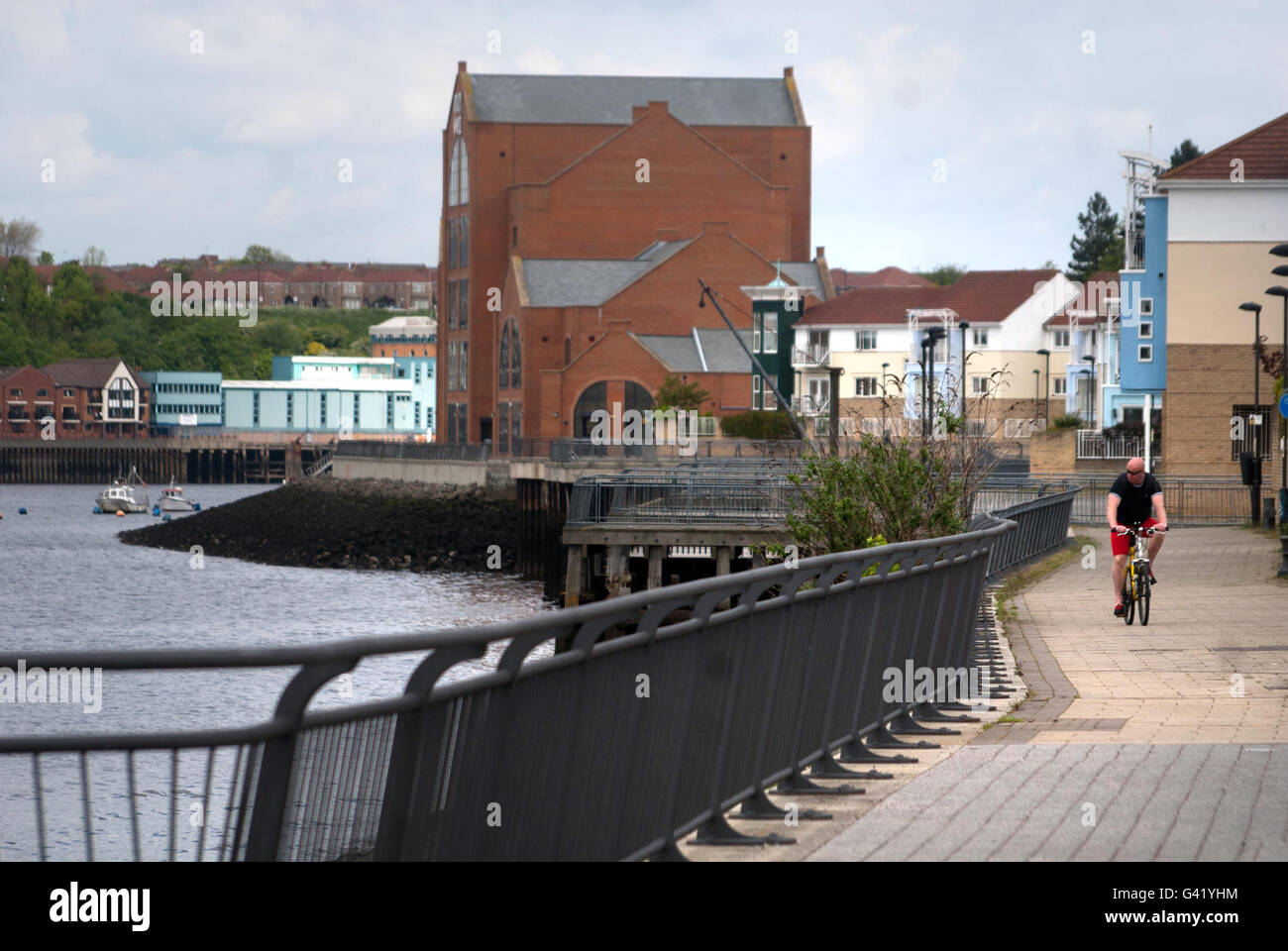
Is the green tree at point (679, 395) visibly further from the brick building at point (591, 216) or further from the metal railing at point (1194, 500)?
the metal railing at point (1194, 500)

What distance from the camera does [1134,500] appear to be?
19547 mm

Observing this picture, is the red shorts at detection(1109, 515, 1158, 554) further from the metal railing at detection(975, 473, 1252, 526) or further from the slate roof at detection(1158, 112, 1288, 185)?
the slate roof at detection(1158, 112, 1288, 185)

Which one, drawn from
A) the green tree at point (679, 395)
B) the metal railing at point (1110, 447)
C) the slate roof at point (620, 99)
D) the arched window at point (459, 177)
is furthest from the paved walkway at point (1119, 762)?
the slate roof at point (620, 99)

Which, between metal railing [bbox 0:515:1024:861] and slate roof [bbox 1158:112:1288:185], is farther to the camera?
slate roof [bbox 1158:112:1288:185]

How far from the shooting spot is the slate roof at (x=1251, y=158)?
52406mm

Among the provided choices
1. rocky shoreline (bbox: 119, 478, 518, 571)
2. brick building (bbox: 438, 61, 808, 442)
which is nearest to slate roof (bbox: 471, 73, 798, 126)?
brick building (bbox: 438, 61, 808, 442)

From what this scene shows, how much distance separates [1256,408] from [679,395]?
1377 inches

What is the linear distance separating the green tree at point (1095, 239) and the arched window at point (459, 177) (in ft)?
212

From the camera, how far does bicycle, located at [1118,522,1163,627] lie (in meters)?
19.0

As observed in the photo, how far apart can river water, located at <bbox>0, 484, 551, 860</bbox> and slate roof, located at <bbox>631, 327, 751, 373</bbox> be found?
78.8 ft

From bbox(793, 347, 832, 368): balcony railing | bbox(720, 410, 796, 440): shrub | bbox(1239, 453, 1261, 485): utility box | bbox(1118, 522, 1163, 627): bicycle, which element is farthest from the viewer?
bbox(793, 347, 832, 368): balcony railing

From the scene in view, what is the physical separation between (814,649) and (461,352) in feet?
315

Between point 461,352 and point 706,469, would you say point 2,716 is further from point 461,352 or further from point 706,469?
point 461,352
